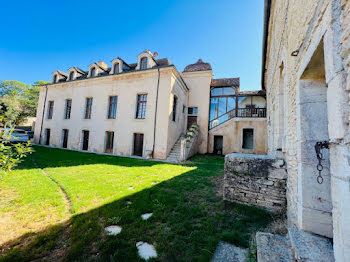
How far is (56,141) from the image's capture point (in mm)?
13930

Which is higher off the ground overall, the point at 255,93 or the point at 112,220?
the point at 255,93

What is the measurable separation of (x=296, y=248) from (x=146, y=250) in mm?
1805

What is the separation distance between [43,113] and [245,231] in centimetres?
A: 2020

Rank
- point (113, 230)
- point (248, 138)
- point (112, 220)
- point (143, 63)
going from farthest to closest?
1. point (248, 138)
2. point (143, 63)
3. point (112, 220)
4. point (113, 230)

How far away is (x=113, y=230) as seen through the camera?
7.77 feet

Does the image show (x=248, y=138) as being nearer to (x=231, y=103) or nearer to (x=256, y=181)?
(x=231, y=103)

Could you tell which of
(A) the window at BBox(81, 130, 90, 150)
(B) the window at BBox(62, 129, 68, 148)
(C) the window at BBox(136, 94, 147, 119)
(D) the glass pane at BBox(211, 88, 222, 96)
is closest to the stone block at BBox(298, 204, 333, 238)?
(C) the window at BBox(136, 94, 147, 119)

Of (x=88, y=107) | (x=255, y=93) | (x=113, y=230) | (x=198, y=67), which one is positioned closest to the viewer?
(x=113, y=230)

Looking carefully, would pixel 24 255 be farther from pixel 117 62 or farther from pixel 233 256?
pixel 117 62

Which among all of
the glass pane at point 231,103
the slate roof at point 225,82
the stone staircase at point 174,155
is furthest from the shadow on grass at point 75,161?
the slate roof at point 225,82

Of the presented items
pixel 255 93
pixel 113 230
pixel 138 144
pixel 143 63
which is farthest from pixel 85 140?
pixel 255 93

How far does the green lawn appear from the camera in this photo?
1937mm

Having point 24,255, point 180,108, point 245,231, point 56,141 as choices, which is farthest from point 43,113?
point 245,231

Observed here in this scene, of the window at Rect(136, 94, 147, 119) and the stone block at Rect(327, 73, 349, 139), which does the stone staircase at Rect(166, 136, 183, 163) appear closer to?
the window at Rect(136, 94, 147, 119)
